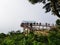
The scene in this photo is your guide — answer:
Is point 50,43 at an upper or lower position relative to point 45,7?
lower

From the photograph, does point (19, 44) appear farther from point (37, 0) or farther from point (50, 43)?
point (37, 0)

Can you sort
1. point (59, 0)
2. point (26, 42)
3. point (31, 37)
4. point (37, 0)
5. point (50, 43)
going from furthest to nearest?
point (37, 0) → point (59, 0) → point (31, 37) → point (26, 42) → point (50, 43)

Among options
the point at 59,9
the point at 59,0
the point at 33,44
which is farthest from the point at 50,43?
the point at 59,9

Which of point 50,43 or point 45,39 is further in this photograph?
point 45,39

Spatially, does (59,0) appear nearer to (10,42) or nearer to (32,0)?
(32,0)

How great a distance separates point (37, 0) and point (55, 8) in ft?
8.02

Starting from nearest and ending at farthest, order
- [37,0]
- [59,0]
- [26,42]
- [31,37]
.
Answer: [26,42] < [31,37] < [59,0] < [37,0]

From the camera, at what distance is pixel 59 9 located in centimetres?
3294

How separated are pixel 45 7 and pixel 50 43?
15696 millimetres

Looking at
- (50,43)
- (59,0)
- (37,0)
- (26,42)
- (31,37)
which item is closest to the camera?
(50,43)

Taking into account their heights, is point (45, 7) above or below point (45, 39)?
above

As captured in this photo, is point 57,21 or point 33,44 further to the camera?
point 57,21

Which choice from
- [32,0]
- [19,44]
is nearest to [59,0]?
[32,0]

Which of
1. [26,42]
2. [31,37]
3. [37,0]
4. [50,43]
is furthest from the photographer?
[37,0]
